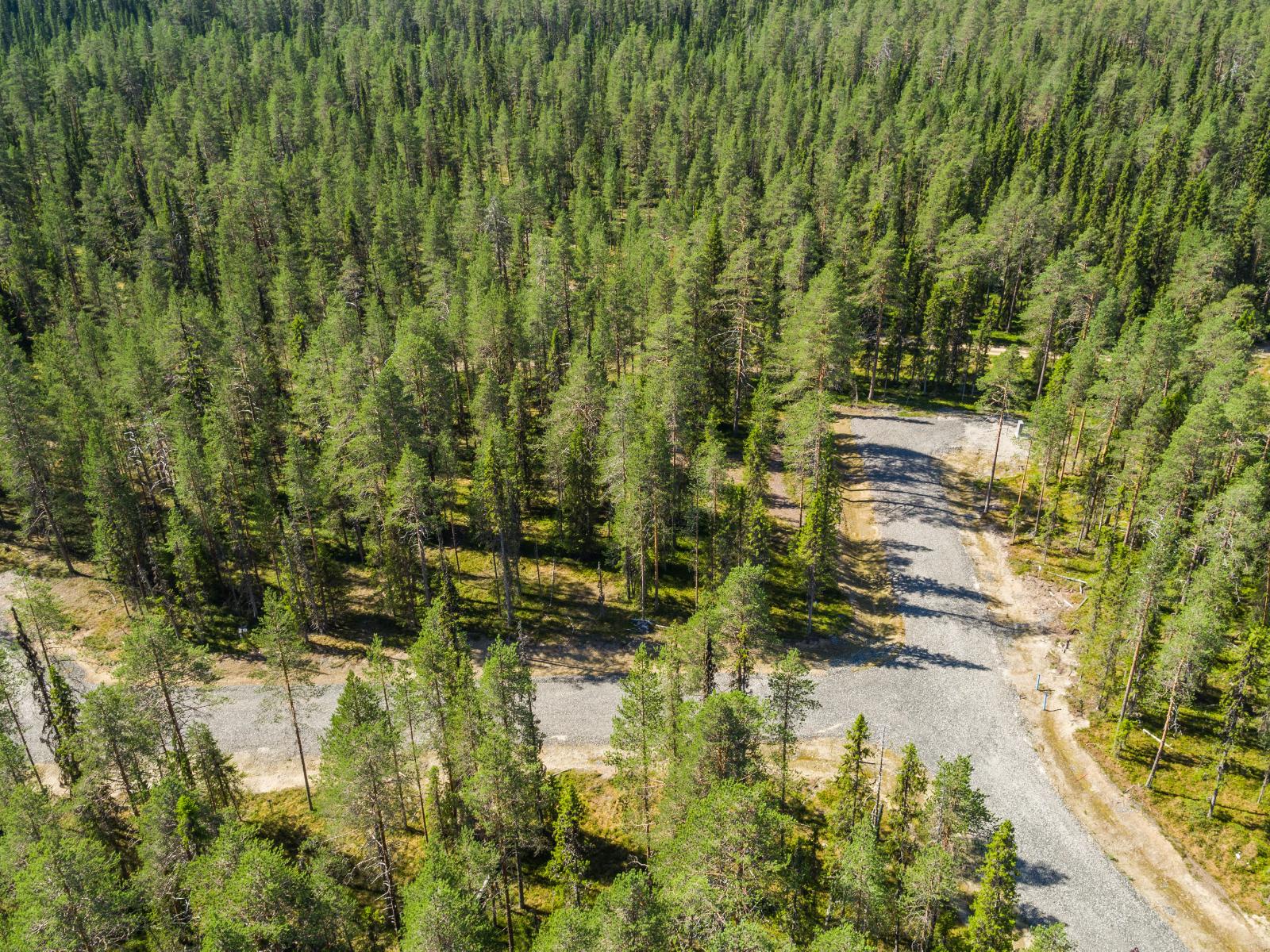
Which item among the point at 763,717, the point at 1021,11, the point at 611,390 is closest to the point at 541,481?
the point at 611,390

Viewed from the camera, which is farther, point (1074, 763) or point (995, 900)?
point (1074, 763)

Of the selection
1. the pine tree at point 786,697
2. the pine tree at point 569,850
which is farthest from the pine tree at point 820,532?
the pine tree at point 569,850

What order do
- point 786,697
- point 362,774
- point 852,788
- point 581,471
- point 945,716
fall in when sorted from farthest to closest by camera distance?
point 581,471 < point 945,716 < point 786,697 < point 852,788 < point 362,774

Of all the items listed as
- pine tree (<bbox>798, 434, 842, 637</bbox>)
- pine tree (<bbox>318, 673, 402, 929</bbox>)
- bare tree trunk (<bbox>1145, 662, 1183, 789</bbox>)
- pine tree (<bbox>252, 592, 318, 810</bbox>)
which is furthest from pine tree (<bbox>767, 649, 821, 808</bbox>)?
pine tree (<bbox>252, 592, 318, 810</bbox>)

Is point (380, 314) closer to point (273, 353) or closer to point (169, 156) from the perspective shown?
point (273, 353)

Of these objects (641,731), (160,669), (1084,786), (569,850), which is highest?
(641,731)

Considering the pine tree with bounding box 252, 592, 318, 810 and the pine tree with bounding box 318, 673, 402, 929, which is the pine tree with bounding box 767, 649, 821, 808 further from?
the pine tree with bounding box 252, 592, 318, 810


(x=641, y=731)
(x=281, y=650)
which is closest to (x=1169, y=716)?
(x=641, y=731)

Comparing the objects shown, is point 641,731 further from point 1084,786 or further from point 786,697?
point 1084,786
